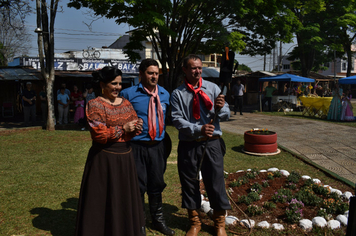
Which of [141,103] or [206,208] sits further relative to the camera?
[206,208]

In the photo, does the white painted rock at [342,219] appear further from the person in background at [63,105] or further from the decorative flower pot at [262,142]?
the person in background at [63,105]

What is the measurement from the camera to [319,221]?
3.58 m

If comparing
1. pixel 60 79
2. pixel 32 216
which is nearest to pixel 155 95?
pixel 32 216

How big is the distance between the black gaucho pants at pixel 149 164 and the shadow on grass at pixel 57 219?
1.11 meters

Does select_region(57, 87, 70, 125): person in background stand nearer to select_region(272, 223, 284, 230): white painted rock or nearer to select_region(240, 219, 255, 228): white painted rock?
select_region(240, 219, 255, 228): white painted rock

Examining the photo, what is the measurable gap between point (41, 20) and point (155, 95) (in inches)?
408

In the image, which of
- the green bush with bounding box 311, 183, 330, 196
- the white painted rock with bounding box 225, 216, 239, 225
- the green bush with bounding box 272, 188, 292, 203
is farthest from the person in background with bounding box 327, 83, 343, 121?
the white painted rock with bounding box 225, 216, 239, 225

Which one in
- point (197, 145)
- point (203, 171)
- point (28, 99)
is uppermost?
point (28, 99)

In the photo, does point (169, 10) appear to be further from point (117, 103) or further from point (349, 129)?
point (117, 103)

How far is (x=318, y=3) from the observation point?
17078mm

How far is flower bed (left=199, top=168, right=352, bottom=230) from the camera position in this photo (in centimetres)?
385

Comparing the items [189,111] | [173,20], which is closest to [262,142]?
[189,111]

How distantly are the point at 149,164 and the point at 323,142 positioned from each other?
736cm

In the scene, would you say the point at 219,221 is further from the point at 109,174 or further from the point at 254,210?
the point at 109,174
